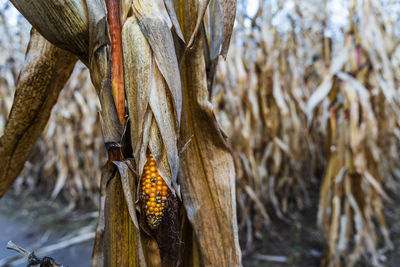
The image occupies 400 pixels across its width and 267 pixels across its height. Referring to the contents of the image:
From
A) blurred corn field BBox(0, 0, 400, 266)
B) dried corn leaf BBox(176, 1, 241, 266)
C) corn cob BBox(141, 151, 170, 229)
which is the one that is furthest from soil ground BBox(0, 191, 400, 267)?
corn cob BBox(141, 151, 170, 229)

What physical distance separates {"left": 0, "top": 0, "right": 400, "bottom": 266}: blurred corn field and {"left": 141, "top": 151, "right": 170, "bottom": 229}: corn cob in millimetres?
725

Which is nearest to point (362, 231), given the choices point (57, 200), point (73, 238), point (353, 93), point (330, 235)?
point (330, 235)

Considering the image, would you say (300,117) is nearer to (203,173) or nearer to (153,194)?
(203,173)

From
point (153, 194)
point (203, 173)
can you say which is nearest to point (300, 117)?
point (203, 173)

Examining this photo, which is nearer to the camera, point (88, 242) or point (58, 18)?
point (58, 18)

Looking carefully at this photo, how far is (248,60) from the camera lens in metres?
1.36

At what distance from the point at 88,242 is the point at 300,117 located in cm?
130

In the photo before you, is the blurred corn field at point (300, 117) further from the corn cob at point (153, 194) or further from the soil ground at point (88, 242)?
the corn cob at point (153, 194)

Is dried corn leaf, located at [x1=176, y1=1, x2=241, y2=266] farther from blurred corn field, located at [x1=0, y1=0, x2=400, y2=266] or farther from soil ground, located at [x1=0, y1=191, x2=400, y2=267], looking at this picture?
soil ground, located at [x1=0, y1=191, x2=400, y2=267]

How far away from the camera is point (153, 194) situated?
1.00 feet

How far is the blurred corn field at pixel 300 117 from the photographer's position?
39.3 inches

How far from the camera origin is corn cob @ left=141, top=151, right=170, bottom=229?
30 cm

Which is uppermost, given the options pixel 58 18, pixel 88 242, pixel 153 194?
pixel 58 18

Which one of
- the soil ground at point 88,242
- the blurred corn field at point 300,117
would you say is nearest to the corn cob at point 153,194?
the blurred corn field at point 300,117
